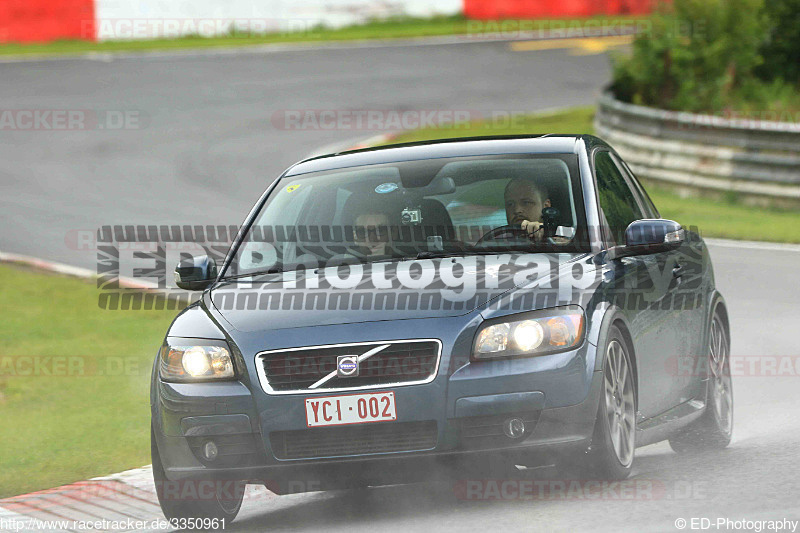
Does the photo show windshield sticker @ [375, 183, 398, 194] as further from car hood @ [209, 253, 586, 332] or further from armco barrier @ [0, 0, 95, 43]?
armco barrier @ [0, 0, 95, 43]

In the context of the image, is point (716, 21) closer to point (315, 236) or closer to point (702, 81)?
point (702, 81)

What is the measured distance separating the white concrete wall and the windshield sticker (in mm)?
33587

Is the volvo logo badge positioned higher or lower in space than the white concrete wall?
higher

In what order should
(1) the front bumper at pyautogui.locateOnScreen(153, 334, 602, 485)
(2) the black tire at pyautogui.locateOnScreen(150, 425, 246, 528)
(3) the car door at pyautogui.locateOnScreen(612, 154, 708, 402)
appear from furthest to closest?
(3) the car door at pyautogui.locateOnScreen(612, 154, 708, 402), (2) the black tire at pyautogui.locateOnScreen(150, 425, 246, 528), (1) the front bumper at pyautogui.locateOnScreen(153, 334, 602, 485)

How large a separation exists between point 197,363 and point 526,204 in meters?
1.88

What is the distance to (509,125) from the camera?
27.1 m

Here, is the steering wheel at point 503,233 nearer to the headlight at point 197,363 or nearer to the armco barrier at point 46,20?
the headlight at point 197,363

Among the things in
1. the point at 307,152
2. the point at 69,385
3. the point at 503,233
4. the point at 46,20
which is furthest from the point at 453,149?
the point at 46,20

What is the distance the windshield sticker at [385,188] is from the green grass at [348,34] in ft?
108

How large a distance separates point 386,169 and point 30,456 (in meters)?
3.07

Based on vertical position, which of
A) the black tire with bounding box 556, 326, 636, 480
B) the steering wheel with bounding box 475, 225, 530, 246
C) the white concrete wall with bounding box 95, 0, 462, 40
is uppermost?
the steering wheel with bounding box 475, 225, 530, 246

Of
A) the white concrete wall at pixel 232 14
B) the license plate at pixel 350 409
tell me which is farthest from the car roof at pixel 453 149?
the white concrete wall at pixel 232 14

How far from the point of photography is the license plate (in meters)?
6.08

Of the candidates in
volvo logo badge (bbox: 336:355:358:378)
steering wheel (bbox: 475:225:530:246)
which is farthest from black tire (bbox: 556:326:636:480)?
volvo logo badge (bbox: 336:355:358:378)
